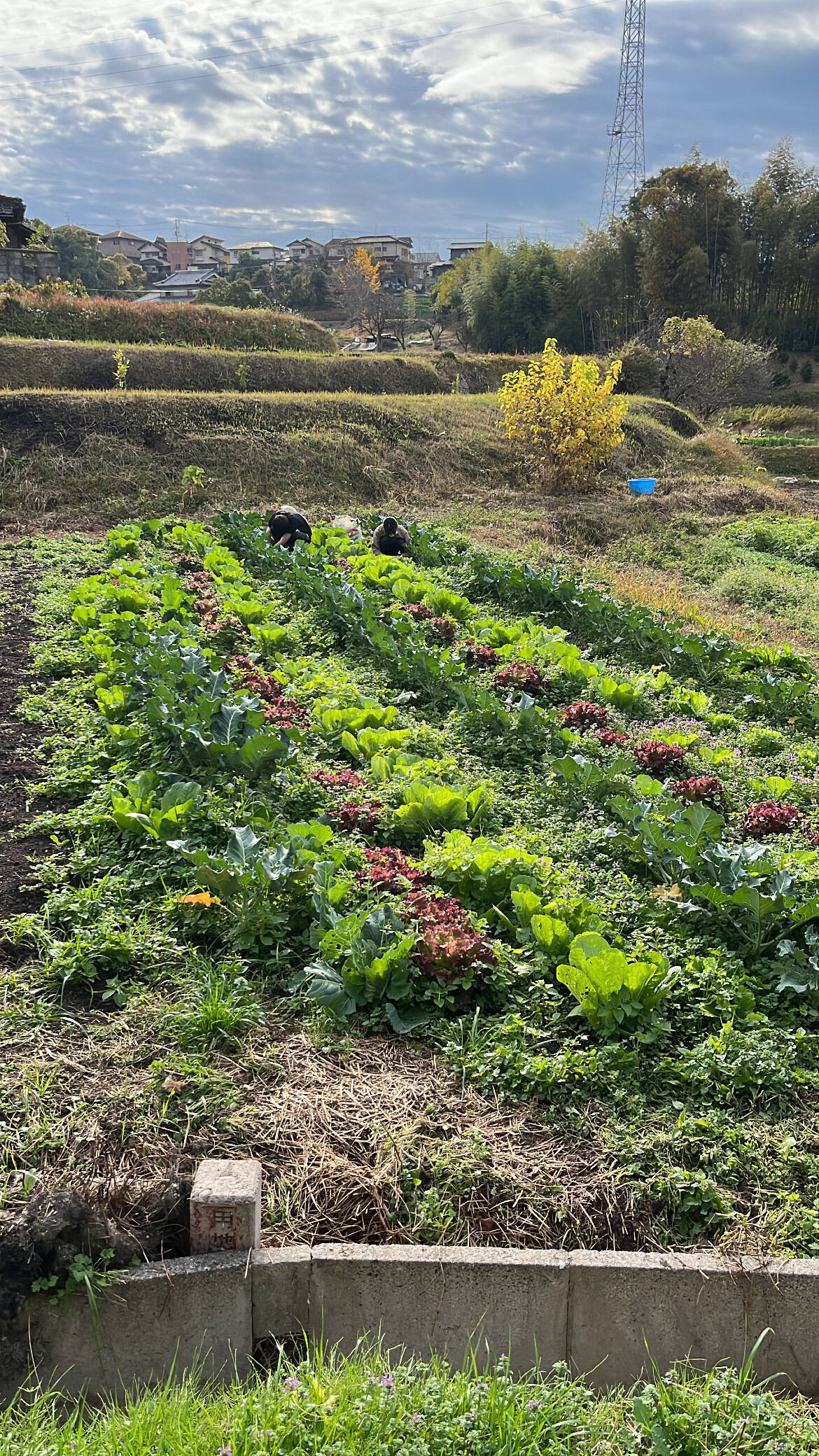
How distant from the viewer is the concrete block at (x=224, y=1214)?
242 cm

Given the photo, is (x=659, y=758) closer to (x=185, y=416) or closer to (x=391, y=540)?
(x=391, y=540)

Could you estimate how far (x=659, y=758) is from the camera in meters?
5.44

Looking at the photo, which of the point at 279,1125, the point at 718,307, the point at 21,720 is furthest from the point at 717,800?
the point at 718,307

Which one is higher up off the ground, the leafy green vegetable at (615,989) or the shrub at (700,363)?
the shrub at (700,363)

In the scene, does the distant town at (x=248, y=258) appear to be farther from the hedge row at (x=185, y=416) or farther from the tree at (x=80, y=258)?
the hedge row at (x=185, y=416)

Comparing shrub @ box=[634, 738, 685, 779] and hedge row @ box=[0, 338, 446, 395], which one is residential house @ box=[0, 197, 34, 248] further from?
shrub @ box=[634, 738, 685, 779]

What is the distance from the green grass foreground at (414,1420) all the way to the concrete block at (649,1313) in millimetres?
148

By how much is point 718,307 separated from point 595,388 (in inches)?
1110

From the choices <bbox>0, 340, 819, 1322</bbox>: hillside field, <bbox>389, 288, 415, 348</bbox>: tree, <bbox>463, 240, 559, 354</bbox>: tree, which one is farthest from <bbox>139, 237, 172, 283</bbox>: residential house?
<bbox>0, 340, 819, 1322</bbox>: hillside field

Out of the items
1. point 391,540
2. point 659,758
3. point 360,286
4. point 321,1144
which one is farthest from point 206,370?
point 360,286

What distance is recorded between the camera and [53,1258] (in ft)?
7.72

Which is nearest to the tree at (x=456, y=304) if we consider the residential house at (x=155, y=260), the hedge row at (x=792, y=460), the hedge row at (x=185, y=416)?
the hedge row at (x=792, y=460)

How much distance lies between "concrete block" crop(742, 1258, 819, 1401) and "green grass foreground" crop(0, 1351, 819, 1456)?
6.0 inches

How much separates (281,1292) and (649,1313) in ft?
3.27
